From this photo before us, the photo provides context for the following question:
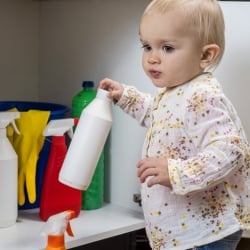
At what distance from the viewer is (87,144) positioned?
3.94ft

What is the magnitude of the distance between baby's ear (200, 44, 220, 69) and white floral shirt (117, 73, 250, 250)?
0.08 feet

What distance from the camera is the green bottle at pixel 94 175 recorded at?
153 centimetres

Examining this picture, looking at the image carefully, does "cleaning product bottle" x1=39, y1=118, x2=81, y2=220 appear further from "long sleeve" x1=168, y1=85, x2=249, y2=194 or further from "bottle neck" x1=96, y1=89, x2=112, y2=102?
"long sleeve" x1=168, y1=85, x2=249, y2=194

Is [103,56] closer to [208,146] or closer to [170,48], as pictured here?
[170,48]

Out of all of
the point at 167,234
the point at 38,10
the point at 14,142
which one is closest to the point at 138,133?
the point at 14,142

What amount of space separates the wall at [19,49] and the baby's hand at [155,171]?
823 millimetres

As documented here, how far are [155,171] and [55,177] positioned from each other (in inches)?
16.7

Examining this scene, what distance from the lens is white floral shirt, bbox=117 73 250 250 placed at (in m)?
1.04

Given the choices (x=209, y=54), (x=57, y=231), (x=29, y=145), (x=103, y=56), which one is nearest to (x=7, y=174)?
(x=29, y=145)

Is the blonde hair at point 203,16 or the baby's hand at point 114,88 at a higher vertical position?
the blonde hair at point 203,16

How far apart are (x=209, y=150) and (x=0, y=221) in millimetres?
578

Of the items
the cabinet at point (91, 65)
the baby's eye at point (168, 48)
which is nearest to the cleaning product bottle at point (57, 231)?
the cabinet at point (91, 65)

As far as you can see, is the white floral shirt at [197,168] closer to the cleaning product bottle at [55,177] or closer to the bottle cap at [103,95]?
the bottle cap at [103,95]

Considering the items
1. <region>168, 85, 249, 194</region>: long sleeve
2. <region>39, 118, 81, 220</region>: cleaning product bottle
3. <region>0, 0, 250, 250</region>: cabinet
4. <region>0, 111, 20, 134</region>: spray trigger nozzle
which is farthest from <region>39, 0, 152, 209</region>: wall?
<region>168, 85, 249, 194</region>: long sleeve
